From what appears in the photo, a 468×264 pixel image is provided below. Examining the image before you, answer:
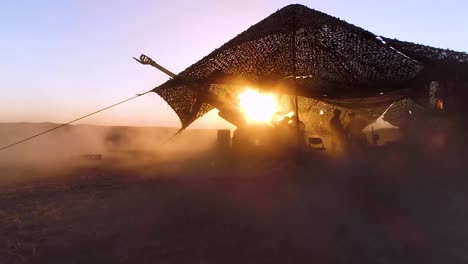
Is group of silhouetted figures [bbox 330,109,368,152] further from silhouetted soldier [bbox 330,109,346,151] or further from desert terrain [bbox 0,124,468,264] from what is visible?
desert terrain [bbox 0,124,468,264]

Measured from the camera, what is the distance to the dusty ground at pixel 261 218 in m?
5.54

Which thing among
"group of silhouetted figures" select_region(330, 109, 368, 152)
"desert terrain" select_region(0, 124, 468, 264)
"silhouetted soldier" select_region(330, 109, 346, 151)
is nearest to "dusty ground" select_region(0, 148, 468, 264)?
"desert terrain" select_region(0, 124, 468, 264)

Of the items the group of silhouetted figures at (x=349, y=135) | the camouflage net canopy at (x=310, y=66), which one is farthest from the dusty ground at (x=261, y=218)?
the camouflage net canopy at (x=310, y=66)

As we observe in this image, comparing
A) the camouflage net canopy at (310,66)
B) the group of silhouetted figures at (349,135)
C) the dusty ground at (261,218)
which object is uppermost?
the camouflage net canopy at (310,66)

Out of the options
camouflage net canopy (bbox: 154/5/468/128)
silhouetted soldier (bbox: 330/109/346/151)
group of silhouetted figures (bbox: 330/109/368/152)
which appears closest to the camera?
camouflage net canopy (bbox: 154/5/468/128)

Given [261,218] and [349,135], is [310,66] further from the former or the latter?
[261,218]

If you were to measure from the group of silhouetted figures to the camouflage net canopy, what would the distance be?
2.20ft

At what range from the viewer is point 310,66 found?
1030cm

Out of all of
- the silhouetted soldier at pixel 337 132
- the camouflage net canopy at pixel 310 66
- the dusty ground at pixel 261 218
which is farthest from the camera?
the silhouetted soldier at pixel 337 132

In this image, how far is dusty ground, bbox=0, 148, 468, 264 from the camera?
5539 mm

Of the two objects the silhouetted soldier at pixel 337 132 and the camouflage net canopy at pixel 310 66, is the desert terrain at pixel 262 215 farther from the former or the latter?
the camouflage net canopy at pixel 310 66

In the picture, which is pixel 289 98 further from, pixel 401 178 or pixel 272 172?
pixel 401 178

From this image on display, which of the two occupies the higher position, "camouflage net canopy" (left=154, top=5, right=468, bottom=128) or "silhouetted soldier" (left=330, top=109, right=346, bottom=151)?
"camouflage net canopy" (left=154, top=5, right=468, bottom=128)

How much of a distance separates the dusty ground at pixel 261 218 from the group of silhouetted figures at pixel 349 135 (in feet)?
3.14
